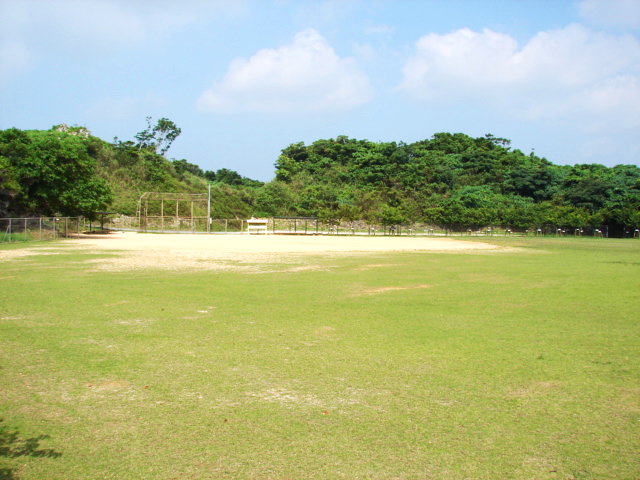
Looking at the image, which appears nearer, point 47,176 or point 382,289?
point 382,289

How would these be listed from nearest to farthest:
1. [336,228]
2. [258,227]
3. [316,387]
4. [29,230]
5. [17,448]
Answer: [17,448]
[316,387]
[29,230]
[258,227]
[336,228]

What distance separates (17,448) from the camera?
4.18 meters

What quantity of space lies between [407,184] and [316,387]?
8073 centimetres

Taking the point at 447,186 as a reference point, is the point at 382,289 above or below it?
below

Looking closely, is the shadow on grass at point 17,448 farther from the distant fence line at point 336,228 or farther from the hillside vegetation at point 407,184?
the distant fence line at point 336,228

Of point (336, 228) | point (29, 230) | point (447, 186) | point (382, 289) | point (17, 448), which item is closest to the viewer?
point (17, 448)

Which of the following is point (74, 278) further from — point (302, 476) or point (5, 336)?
point (302, 476)

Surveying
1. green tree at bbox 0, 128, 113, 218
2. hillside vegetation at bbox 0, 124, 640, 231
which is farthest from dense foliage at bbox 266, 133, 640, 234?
green tree at bbox 0, 128, 113, 218

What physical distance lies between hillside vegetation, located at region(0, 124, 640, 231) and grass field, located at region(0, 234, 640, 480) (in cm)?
3713

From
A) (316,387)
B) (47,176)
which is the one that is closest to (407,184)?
(47,176)

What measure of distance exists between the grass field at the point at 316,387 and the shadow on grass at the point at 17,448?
0.6 inches

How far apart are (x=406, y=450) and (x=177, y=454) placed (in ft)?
6.06

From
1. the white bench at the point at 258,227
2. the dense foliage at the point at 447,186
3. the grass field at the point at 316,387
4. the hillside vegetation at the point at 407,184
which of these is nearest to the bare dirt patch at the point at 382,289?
the grass field at the point at 316,387

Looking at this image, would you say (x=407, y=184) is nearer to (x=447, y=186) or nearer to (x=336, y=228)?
(x=447, y=186)
